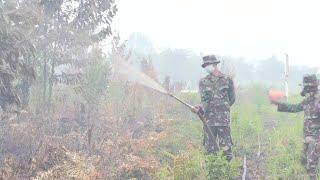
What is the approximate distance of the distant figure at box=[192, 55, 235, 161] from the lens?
A: 26.1ft

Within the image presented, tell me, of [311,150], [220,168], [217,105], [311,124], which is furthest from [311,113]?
[220,168]

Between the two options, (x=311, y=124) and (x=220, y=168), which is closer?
(x=220, y=168)

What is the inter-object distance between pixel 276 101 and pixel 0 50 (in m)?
4.76

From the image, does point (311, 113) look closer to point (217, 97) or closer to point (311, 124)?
point (311, 124)

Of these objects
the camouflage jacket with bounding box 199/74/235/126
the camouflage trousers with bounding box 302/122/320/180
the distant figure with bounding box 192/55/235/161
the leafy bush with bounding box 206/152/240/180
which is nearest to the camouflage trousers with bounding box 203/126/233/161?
the distant figure with bounding box 192/55/235/161

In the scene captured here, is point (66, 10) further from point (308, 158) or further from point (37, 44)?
point (308, 158)

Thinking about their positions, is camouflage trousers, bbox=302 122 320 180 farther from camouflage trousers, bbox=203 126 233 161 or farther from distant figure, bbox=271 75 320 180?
camouflage trousers, bbox=203 126 233 161

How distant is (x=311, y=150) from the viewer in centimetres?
759

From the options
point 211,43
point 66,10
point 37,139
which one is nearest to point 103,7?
point 66,10

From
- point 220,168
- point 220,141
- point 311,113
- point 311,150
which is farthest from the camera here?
point 220,141

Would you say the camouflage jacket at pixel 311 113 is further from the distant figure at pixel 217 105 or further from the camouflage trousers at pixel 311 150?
the distant figure at pixel 217 105

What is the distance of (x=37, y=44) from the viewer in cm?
1306

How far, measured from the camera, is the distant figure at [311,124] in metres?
7.53

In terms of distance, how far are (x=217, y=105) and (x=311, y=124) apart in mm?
1586
